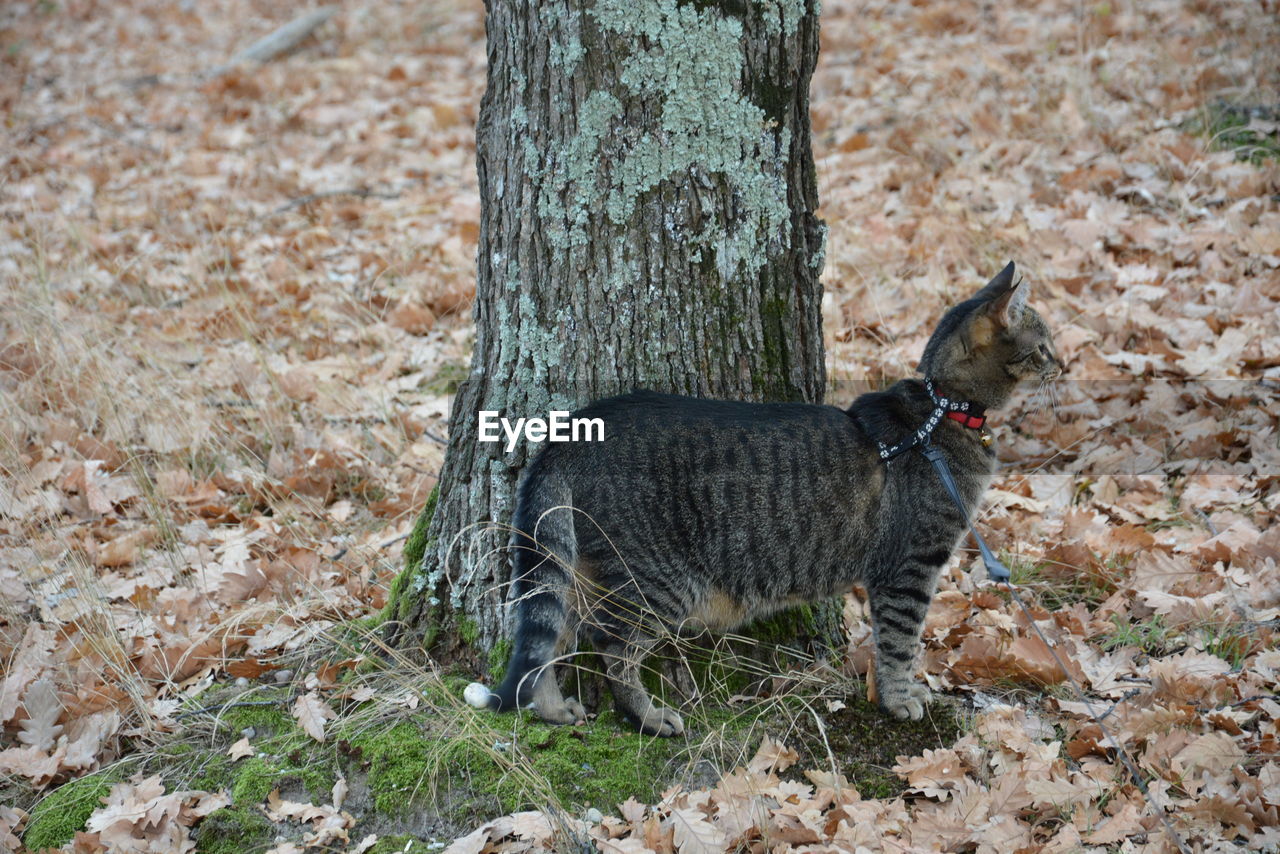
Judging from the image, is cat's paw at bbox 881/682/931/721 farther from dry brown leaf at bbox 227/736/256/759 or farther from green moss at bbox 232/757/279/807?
dry brown leaf at bbox 227/736/256/759

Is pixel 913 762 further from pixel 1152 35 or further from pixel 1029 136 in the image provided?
pixel 1152 35

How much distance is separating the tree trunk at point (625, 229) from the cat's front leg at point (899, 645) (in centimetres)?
77

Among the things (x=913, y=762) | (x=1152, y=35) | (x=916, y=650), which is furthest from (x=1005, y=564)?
(x=1152, y=35)

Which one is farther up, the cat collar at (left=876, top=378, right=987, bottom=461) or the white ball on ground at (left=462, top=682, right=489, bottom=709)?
the cat collar at (left=876, top=378, right=987, bottom=461)

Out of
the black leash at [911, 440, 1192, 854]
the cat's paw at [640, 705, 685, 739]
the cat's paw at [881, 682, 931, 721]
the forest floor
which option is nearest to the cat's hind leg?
the cat's paw at [640, 705, 685, 739]

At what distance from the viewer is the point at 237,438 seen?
16.7 feet

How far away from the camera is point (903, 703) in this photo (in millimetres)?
3242

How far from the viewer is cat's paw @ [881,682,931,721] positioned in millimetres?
3242

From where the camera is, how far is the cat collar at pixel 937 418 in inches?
132

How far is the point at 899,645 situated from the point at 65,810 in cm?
266

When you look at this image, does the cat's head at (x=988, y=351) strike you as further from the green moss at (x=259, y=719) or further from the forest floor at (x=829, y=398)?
the green moss at (x=259, y=719)
